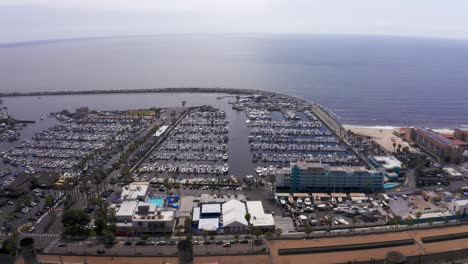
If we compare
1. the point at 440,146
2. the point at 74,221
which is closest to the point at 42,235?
the point at 74,221

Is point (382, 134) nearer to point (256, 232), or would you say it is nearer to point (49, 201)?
point (256, 232)

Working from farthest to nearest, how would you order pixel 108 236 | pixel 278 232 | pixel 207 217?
pixel 207 217 → pixel 278 232 → pixel 108 236

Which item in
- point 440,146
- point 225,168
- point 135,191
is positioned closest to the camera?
point 135,191

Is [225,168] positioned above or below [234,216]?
above

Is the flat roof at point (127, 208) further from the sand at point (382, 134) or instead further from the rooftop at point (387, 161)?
the sand at point (382, 134)

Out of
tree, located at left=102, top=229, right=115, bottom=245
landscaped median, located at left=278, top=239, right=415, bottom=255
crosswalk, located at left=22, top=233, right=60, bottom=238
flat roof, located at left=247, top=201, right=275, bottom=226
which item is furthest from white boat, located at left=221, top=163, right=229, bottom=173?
crosswalk, located at left=22, top=233, right=60, bottom=238

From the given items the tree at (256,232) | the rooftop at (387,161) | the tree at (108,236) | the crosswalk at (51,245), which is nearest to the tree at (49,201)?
the crosswalk at (51,245)

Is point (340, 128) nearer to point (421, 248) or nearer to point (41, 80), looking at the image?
point (421, 248)
